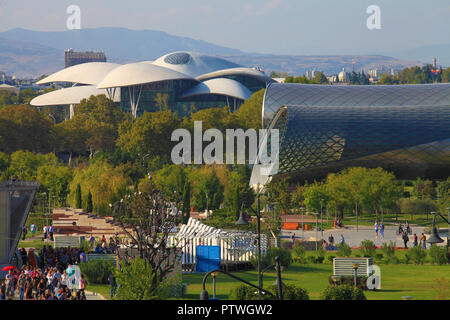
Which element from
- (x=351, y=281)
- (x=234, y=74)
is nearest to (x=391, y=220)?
(x=351, y=281)

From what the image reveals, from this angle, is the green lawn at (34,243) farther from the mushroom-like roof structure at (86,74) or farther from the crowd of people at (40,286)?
the mushroom-like roof structure at (86,74)

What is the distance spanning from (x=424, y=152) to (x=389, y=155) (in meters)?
3.15

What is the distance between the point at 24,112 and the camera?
94125 mm

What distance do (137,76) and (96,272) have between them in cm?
9237

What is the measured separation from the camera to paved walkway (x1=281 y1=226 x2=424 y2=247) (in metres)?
48.0

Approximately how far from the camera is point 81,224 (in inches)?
2159

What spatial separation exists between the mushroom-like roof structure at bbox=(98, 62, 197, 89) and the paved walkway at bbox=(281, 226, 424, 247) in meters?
69.9

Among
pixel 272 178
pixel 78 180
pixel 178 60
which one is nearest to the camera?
pixel 78 180

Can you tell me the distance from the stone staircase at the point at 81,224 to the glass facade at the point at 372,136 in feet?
84.9
